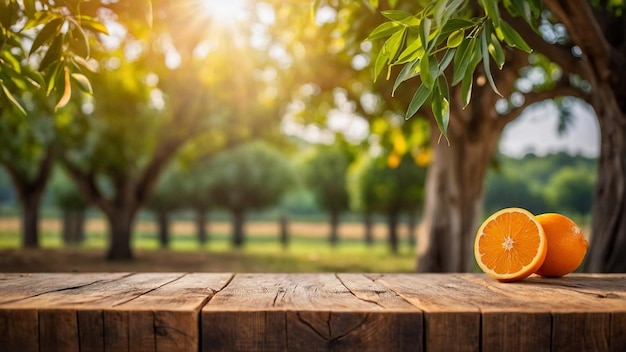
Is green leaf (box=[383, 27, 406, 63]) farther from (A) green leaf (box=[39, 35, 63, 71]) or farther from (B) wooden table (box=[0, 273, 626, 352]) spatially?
(A) green leaf (box=[39, 35, 63, 71])

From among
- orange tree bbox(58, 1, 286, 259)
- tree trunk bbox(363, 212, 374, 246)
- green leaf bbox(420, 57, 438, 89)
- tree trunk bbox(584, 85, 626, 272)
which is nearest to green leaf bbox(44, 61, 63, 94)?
green leaf bbox(420, 57, 438, 89)

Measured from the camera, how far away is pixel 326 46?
841cm

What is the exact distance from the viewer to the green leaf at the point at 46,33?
2.78m

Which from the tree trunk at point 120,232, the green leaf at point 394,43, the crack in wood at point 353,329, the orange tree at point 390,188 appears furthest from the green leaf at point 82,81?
the orange tree at point 390,188

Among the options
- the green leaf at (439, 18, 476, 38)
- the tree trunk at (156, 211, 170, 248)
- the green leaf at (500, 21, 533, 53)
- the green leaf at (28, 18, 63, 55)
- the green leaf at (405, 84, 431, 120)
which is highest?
the green leaf at (28, 18, 63, 55)

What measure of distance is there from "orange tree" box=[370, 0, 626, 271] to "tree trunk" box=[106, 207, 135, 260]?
27.7ft

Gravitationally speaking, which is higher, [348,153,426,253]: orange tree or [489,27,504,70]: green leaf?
[489,27,504,70]: green leaf

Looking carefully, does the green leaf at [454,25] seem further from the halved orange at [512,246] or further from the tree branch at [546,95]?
the tree branch at [546,95]

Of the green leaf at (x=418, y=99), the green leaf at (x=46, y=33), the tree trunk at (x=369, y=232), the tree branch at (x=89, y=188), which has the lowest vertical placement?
the tree trunk at (x=369, y=232)

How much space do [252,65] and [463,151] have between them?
530 cm

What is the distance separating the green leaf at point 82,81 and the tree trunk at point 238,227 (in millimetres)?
28645

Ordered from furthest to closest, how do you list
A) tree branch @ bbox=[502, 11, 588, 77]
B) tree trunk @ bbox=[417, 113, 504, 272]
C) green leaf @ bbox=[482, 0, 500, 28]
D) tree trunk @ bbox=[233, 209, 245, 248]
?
tree trunk @ bbox=[233, 209, 245, 248]
tree trunk @ bbox=[417, 113, 504, 272]
tree branch @ bbox=[502, 11, 588, 77]
green leaf @ bbox=[482, 0, 500, 28]

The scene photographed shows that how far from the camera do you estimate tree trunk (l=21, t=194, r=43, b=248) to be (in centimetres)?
1691

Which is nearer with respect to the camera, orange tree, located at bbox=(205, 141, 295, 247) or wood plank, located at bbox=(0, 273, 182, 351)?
wood plank, located at bbox=(0, 273, 182, 351)
